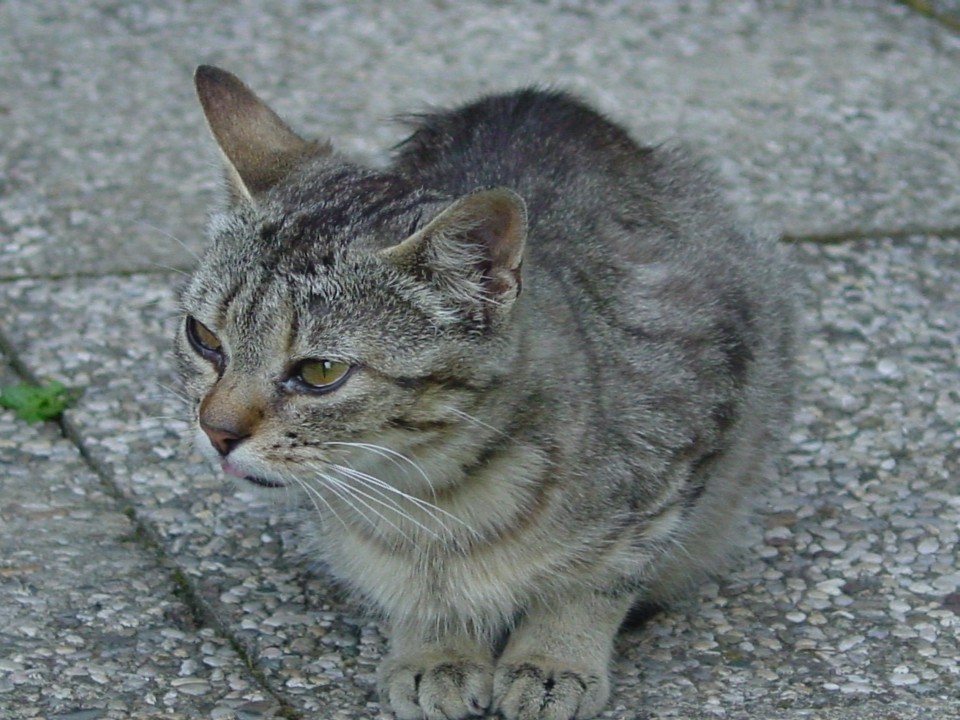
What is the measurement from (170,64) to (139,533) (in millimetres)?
3491

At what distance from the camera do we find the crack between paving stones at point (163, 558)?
3.45 m

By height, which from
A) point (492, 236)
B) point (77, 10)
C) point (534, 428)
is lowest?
point (77, 10)

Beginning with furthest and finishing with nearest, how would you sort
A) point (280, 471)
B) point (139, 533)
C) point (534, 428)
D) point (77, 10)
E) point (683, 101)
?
1. point (77, 10)
2. point (683, 101)
3. point (139, 533)
4. point (534, 428)
5. point (280, 471)

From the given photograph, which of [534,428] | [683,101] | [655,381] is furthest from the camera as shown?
[683,101]

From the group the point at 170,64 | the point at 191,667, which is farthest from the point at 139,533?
the point at 170,64

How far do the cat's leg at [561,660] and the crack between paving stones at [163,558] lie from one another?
1.58 ft

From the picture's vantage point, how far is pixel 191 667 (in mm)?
3465

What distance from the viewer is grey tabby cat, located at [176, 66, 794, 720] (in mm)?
3150

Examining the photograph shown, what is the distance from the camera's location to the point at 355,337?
10.4 ft

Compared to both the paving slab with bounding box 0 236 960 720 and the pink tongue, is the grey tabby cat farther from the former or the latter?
the paving slab with bounding box 0 236 960 720

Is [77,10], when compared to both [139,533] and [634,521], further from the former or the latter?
[634,521]

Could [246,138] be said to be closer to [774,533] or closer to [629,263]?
[629,263]

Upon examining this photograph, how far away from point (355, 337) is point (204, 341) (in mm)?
391

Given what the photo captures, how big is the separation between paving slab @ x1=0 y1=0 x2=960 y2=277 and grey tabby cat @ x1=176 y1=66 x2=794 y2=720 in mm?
1987
